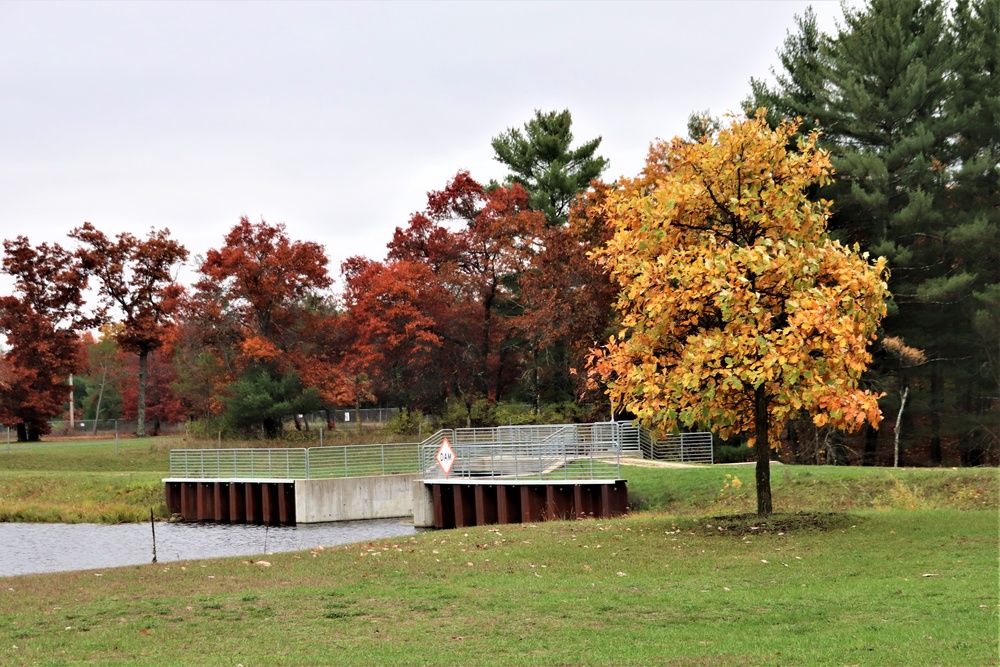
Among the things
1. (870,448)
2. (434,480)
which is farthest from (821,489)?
Result: (870,448)

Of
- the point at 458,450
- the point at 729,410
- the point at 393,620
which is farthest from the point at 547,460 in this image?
the point at 393,620

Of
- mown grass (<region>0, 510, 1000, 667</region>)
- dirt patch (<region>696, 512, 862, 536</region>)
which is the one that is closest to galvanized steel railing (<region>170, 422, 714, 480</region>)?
dirt patch (<region>696, 512, 862, 536</region>)

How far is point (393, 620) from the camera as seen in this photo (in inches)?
471

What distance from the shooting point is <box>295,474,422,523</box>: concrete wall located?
39188mm

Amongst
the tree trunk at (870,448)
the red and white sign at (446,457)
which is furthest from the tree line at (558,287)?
the red and white sign at (446,457)

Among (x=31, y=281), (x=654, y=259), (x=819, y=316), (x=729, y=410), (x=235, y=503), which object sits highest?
(x=31, y=281)

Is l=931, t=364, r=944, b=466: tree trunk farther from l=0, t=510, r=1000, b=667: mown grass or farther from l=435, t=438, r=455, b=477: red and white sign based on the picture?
l=0, t=510, r=1000, b=667: mown grass

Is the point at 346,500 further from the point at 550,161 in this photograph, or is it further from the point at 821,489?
the point at 550,161

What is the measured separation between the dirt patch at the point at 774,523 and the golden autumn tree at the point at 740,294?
50.8 inches

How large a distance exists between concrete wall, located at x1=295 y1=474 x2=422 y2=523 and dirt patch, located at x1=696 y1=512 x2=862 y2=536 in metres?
19.8

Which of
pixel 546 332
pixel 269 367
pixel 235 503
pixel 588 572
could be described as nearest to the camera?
pixel 588 572

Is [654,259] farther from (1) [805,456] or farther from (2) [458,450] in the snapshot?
(1) [805,456]

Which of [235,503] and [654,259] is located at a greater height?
[654,259]

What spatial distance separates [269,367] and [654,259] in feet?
130
